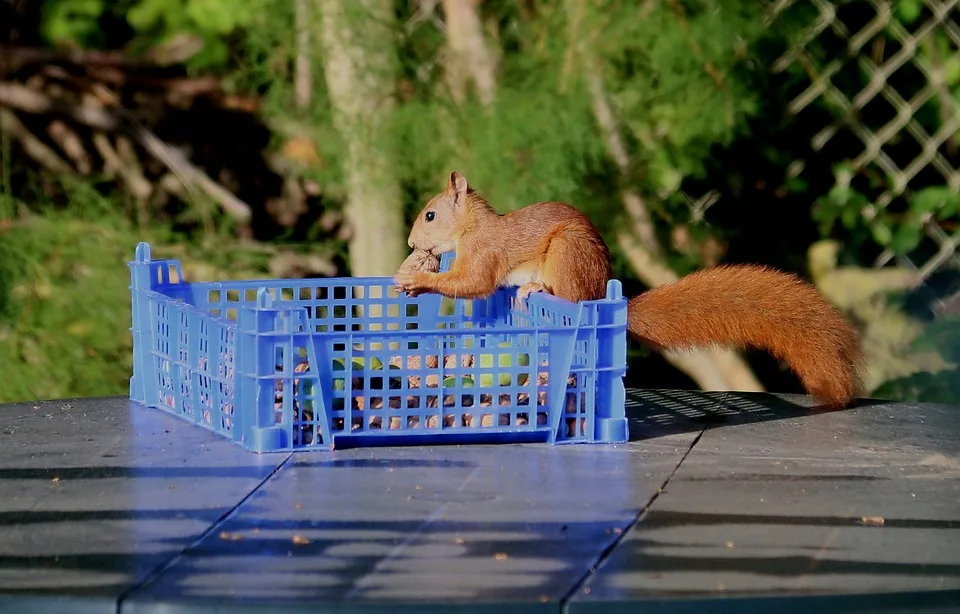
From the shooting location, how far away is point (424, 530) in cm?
140

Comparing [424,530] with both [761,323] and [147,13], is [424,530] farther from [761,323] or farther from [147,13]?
[147,13]

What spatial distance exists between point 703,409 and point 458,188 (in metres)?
0.62

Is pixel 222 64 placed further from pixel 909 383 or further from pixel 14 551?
pixel 14 551

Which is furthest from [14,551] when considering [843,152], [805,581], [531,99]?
[843,152]

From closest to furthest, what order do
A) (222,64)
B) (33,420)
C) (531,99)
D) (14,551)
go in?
1. (14,551)
2. (33,420)
3. (531,99)
4. (222,64)

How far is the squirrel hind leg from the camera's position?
2.21m

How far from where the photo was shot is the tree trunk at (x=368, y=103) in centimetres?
320

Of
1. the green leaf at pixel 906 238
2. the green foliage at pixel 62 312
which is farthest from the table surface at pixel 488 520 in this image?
the green leaf at pixel 906 238

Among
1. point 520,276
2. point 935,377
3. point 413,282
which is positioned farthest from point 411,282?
point 935,377

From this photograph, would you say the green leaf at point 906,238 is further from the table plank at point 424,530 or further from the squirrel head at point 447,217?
the table plank at point 424,530

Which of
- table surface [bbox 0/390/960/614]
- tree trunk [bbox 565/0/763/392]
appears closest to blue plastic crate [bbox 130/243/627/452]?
table surface [bbox 0/390/960/614]

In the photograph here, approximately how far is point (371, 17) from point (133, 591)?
216cm

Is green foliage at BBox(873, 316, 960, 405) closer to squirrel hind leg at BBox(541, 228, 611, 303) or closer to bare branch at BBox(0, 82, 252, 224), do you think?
squirrel hind leg at BBox(541, 228, 611, 303)

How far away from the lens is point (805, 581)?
4.07 ft
